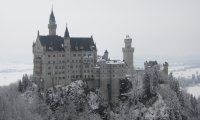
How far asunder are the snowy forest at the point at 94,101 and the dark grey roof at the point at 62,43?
33.1 feet

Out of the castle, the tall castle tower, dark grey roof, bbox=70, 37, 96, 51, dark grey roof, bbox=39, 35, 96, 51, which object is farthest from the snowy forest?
the tall castle tower

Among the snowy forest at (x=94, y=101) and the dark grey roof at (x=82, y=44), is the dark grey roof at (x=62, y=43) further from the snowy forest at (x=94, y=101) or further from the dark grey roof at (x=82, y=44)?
the snowy forest at (x=94, y=101)

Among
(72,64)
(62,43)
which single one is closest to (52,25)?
(62,43)

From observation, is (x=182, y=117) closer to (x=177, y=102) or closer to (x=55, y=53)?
(x=177, y=102)

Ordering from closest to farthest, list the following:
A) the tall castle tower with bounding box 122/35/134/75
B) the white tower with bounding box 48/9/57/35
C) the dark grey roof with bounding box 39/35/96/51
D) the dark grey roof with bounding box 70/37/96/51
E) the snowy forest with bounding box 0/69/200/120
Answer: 1. the snowy forest with bounding box 0/69/200/120
2. the dark grey roof with bounding box 39/35/96/51
3. the dark grey roof with bounding box 70/37/96/51
4. the white tower with bounding box 48/9/57/35
5. the tall castle tower with bounding box 122/35/134/75

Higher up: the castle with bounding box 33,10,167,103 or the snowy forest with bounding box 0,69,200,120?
the castle with bounding box 33,10,167,103

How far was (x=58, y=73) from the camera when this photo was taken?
108 m

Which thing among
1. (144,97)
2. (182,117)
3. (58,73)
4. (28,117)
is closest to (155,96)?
(144,97)

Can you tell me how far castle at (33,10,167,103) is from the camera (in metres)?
107

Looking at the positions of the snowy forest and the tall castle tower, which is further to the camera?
the tall castle tower

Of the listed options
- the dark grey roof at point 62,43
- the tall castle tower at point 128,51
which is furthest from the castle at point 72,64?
the tall castle tower at point 128,51

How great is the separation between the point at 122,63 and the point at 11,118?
Result: 130ft

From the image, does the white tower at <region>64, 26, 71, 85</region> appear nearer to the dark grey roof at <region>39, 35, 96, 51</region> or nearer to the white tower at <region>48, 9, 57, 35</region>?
the dark grey roof at <region>39, 35, 96, 51</region>

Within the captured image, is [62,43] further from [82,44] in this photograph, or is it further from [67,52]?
[82,44]
